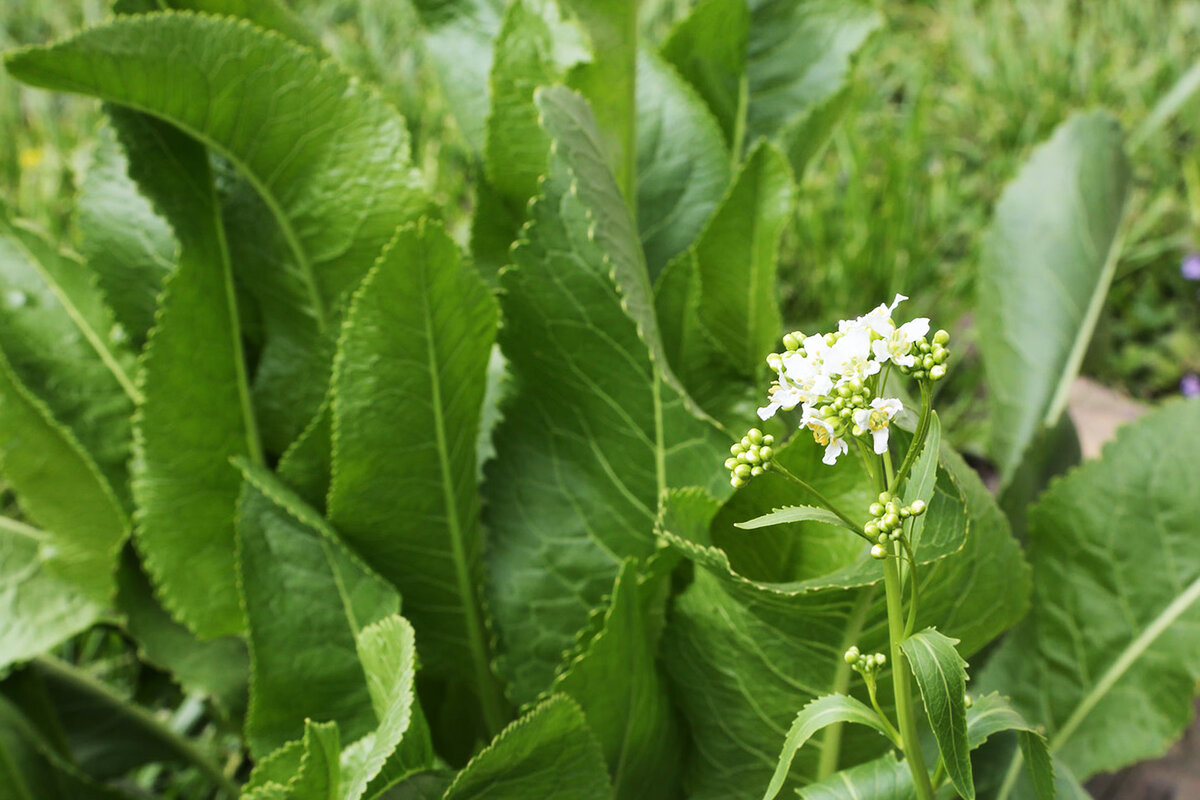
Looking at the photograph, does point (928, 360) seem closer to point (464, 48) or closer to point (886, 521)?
point (886, 521)

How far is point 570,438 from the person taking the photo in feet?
3.53

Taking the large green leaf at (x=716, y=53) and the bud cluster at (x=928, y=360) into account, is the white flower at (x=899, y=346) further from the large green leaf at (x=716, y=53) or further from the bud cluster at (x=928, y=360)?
the large green leaf at (x=716, y=53)

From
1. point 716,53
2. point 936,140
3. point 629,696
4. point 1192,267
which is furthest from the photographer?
point 936,140

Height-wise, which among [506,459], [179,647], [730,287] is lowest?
[179,647]

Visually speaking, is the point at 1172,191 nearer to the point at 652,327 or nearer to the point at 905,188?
the point at 905,188

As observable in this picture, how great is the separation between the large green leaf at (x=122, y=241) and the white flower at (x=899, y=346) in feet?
2.97

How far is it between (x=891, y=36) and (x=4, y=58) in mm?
A: 3048

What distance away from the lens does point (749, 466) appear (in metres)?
0.62

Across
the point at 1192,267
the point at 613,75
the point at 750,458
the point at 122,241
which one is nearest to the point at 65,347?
the point at 122,241

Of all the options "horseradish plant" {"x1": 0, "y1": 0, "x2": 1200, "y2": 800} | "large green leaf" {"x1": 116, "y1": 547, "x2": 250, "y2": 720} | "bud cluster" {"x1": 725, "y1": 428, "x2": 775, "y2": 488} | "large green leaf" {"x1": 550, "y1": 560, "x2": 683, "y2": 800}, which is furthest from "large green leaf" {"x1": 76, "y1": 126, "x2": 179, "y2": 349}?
"bud cluster" {"x1": 725, "y1": 428, "x2": 775, "y2": 488}

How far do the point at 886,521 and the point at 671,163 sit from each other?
0.72m

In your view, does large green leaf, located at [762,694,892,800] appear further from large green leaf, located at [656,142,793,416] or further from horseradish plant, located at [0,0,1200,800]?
large green leaf, located at [656,142,793,416]

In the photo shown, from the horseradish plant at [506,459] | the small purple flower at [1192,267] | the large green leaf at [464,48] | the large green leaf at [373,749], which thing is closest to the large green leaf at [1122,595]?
the horseradish plant at [506,459]

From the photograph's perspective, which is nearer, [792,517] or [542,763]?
[792,517]
